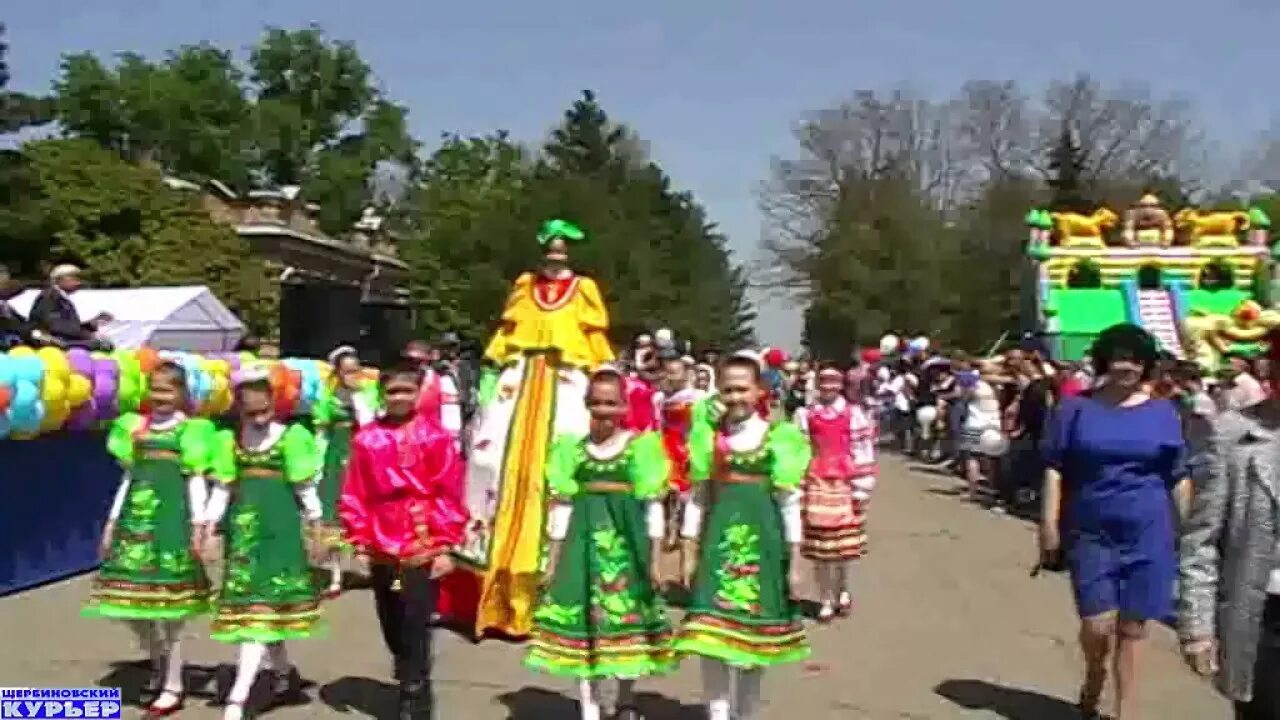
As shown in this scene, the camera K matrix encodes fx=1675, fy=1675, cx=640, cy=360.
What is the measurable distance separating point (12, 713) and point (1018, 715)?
4658 mm

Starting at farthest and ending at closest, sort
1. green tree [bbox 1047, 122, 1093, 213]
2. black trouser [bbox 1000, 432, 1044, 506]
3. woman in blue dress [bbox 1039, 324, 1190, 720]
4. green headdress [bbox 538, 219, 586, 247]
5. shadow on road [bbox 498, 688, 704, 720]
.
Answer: green tree [bbox 1047, 122, 1093, 213], black trouser [bbox 1000, 432, 1044, 506], green headdress [bbox 538, 219, 586, 247], shadow on road [bbox 498, 688, 704, 720], woman in blue dress [bbox 1039, 324, 1190, 720]

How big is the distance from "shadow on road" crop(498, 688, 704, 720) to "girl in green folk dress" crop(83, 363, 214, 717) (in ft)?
5.18

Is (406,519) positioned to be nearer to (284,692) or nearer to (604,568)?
(604,568)

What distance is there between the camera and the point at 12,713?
6668 mm

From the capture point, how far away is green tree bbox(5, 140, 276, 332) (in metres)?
50.9

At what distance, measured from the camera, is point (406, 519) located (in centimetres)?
741

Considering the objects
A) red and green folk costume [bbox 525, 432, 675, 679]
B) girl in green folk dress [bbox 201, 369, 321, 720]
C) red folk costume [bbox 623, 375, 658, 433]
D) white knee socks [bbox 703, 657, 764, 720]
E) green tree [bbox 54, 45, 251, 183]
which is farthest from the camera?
green tree [bbox 54, 45, 251, 183]

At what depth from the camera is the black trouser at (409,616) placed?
24.3 feet

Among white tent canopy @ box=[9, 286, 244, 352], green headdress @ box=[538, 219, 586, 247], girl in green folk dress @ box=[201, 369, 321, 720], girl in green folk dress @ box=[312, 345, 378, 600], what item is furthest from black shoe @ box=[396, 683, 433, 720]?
white tent canopy @ box=[9, 286, 244, 352]

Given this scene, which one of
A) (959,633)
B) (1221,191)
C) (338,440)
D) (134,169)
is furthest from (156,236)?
(959,633)

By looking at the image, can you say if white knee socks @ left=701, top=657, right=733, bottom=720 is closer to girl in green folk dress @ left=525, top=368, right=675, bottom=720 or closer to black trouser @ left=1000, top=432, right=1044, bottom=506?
girl in green folk dress @ left=525, top=368, right=675, bottom=720

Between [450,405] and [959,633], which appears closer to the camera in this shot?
[959,633]

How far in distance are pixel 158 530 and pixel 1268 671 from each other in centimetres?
513

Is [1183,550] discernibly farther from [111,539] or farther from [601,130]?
[601,130]
